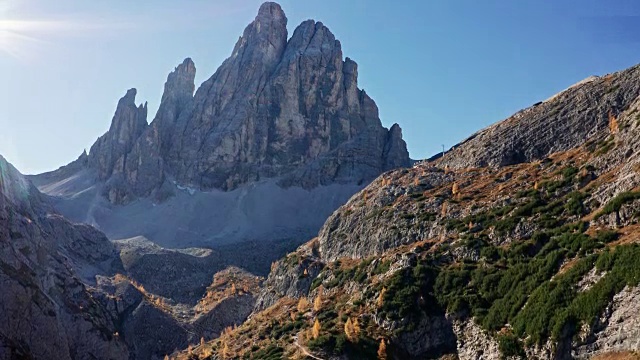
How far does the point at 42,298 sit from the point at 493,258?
157 ft

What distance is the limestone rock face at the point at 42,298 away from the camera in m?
56.0

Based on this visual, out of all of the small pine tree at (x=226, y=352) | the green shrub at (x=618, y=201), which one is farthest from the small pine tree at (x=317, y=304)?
the green shrub at (x=618, y=201)

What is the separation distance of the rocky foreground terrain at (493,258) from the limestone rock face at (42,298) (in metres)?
17.6

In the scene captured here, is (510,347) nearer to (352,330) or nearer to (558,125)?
(352,330)

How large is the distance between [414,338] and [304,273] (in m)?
30.2

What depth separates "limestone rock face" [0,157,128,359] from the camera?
184ft

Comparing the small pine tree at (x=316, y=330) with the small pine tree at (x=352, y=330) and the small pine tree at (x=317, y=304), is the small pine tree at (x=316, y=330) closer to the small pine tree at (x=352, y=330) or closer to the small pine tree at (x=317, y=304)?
the small pine tree at (x=352, y=330)

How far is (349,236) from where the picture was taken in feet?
279

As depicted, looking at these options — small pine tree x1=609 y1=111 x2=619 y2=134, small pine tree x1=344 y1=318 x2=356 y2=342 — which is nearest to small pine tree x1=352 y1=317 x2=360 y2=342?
small pine tree x1=344 y1=318 x2=356 y2=342

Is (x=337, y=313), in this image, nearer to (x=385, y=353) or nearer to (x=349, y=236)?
(x=385, y=353)

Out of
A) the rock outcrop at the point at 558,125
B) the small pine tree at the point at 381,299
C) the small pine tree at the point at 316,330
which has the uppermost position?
the rock outcrop at the point at 558,125

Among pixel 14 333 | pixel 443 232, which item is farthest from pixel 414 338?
pixel 14 333

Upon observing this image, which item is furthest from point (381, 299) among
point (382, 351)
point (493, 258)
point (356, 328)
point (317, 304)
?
point (493, 258)

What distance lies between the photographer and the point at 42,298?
62.2 m
